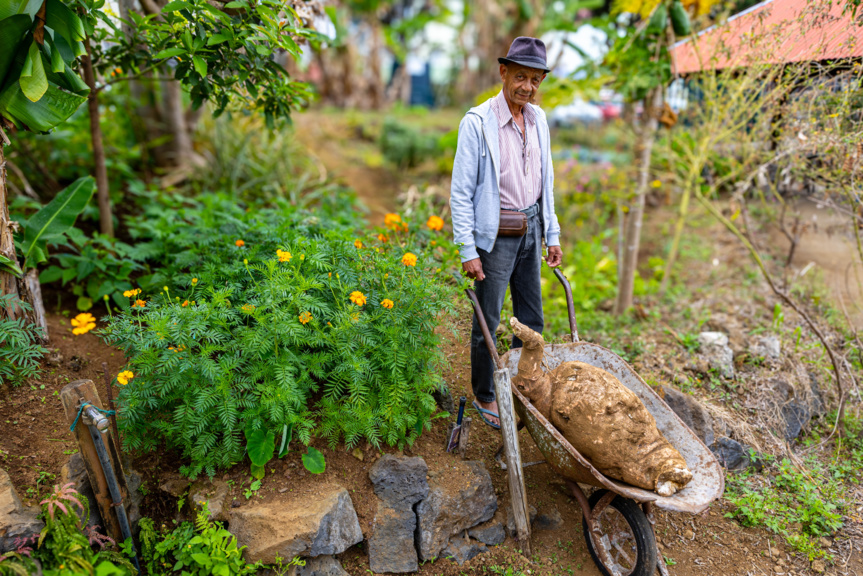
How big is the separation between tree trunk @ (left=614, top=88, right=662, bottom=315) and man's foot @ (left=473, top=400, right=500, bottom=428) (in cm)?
230

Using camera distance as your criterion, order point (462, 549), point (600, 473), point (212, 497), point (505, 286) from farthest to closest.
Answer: point (505, 286), point (462, 549), point (212, 497), point (600, 473)

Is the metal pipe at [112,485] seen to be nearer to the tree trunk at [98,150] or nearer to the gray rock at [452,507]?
the gray rock at [452,507]

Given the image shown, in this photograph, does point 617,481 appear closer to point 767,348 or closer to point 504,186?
point 504,186

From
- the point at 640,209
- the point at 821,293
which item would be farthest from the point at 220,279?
the point at 821,293

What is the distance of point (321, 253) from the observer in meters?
2.72

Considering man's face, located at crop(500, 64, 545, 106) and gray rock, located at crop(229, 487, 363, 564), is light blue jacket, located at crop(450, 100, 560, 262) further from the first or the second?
gray rock, located at crop(229, 487, 363, 564)

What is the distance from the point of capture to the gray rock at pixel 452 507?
8.66ft

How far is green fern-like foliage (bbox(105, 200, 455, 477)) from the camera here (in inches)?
92.1

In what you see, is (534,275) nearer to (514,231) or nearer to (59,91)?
(514,231)

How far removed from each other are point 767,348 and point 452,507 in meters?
3.00

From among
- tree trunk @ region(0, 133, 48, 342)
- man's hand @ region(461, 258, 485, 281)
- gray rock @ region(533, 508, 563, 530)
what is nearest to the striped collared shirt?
man's hand @ region(461, 258, 485, 281)

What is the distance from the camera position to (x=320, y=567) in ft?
8.12

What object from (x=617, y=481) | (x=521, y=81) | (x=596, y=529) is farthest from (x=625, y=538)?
(x=521, y=81)

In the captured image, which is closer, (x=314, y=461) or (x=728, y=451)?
(x=314, y=461)
